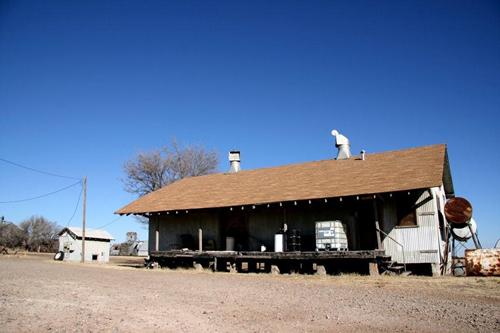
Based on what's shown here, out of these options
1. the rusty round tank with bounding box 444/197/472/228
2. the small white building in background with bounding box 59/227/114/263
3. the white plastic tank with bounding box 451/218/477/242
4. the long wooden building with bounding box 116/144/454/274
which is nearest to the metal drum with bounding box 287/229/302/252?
the long wooden building with bounding box 116/144/454/274

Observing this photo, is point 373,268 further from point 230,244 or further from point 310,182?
point 230,244

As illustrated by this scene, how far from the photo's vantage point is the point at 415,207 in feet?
58.0

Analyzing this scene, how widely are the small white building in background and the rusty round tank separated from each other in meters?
27.5

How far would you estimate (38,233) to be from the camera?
215 ft

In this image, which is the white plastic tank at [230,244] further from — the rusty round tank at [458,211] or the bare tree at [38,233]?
the bare tree at [38,233]

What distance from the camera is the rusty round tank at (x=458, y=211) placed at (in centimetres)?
1898

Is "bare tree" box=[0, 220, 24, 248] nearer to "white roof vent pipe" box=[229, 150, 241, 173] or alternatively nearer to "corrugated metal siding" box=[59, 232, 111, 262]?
"corrugated metal siding" box=[59, 232, 111, 262]

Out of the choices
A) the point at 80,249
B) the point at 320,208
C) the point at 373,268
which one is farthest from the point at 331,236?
the point at 80,249

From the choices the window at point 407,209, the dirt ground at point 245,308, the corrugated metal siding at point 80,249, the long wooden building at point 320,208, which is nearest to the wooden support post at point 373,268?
the long wooden building at point 320,208

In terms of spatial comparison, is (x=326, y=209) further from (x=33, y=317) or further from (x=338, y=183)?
(x=33, y=317)

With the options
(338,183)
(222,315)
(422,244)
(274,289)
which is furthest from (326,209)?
(222,315)

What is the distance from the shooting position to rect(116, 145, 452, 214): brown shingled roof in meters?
17.5

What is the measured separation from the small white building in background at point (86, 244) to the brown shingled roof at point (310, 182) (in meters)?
13.5

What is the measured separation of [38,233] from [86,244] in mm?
34000
